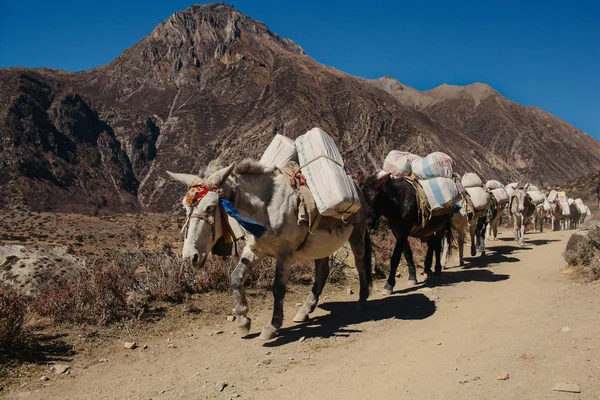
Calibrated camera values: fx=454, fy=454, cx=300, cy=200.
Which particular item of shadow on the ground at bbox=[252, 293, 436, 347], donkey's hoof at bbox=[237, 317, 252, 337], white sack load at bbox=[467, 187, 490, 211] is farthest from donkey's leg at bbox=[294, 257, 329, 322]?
white sack load at bbox=[467, 187, 490, 211]

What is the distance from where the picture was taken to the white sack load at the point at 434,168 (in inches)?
366

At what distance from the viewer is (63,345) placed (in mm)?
5617

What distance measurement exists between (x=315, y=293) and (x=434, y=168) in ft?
13.2

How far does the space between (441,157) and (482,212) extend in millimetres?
4646

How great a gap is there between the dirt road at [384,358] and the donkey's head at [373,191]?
2.01 meters

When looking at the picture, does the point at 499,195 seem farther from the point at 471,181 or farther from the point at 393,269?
the point at 393,269

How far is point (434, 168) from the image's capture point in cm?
926

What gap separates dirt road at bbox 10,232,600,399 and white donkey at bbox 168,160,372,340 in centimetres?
77

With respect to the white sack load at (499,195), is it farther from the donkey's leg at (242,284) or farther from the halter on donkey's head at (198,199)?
the halter on donkey's head at (198,199)

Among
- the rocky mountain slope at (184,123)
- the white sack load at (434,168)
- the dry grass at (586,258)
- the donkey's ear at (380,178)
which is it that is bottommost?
the dry grass at (586,258)

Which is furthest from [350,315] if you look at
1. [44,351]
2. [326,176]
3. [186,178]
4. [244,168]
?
[44,351]

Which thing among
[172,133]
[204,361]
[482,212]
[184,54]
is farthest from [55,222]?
[184,54]

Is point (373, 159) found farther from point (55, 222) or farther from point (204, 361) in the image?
point (204, 361)

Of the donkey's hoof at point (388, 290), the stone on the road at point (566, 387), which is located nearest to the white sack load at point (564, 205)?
the donkey's hoof at point (388, 290)
